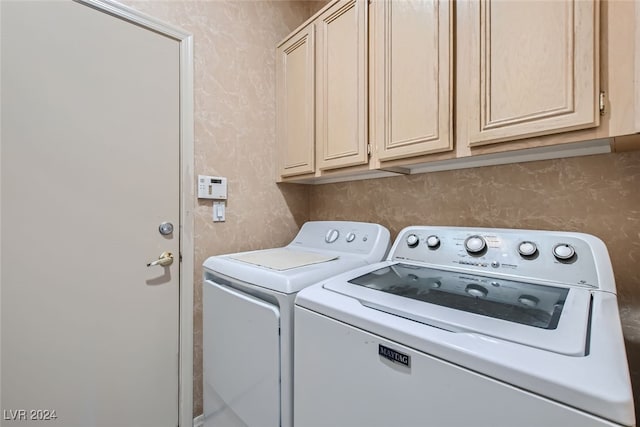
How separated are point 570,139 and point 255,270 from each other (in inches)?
45.4

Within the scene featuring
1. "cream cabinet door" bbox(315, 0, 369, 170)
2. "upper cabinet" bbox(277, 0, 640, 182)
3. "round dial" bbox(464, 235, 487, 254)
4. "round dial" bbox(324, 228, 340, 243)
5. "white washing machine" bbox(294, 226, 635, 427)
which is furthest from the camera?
"round dial" bbox(324, 228, 340, 243)

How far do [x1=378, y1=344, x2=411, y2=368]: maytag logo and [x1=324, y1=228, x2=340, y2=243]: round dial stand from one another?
966 millimetres

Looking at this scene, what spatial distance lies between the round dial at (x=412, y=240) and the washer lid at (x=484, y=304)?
0.19 m

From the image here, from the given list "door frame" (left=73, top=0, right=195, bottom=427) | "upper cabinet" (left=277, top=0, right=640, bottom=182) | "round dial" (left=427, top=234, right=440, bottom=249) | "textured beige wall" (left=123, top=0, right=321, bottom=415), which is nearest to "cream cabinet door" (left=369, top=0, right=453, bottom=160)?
"upper cabinet" (left=277, top=0, right=640, bottom=182)

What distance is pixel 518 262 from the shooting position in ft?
3.28

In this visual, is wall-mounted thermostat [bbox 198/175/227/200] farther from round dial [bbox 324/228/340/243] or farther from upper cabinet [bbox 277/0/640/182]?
round dial [bbox 324/228/340/243]

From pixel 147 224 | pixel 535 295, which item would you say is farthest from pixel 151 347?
pixel 535 295

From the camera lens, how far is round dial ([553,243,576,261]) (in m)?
0.92

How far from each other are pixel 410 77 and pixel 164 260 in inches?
57.6

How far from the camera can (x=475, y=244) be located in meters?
1.10

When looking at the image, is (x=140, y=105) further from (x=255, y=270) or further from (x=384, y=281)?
(x=384, y=281)

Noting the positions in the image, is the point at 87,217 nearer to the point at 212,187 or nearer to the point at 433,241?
the point at 212,187

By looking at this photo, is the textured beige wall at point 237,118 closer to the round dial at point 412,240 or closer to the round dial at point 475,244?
the round dial at point 412,240

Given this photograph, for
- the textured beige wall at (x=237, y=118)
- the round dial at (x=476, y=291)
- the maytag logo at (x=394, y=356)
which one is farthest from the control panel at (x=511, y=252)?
the textured beige wall at (x=237, y=118)
